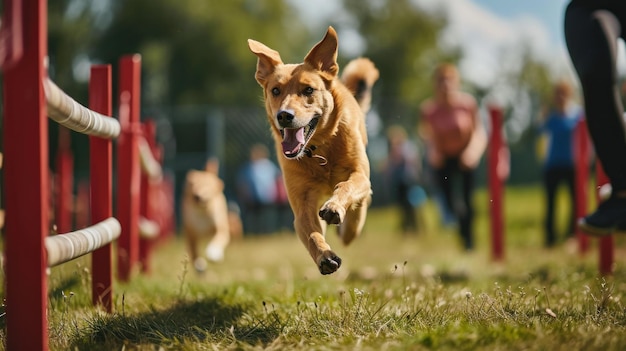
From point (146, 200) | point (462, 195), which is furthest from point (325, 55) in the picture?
point (462, 195)

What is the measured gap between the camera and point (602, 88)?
2.68 meters

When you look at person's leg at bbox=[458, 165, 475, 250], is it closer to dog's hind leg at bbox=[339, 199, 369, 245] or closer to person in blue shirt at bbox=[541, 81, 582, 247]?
person in blue shirt at bbox=[541, 81, 582, 247]

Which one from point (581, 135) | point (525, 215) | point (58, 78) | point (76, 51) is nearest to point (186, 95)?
point (76, 51)

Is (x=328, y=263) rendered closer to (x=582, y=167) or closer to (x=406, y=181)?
(x=582, y=167)

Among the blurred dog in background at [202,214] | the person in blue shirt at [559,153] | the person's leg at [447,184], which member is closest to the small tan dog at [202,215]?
the blurred dog in background at [202,214]

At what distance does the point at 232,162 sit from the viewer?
1516 centimetres

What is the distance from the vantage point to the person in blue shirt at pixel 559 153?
751 cm

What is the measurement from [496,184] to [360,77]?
295 centimetres

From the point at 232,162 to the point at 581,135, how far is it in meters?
10.2

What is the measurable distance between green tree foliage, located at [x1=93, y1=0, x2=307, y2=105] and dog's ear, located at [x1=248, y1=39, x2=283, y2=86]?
23285 millimetres

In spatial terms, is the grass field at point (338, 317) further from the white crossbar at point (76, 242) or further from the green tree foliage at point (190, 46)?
the green tree foliage at point (190, 46)

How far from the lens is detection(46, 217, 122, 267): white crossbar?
214 centimetres

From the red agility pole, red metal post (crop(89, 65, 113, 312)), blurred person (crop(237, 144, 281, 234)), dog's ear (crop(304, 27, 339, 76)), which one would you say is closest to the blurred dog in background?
the red agility pole

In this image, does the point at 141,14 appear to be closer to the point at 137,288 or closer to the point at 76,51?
the point at 76,51
